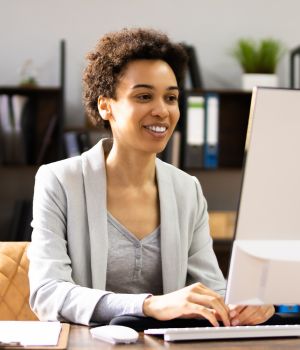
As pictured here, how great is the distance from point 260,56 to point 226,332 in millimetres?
2434

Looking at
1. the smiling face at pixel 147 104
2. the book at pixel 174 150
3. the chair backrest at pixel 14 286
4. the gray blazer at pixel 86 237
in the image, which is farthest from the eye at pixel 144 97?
the book at pixel 174 150

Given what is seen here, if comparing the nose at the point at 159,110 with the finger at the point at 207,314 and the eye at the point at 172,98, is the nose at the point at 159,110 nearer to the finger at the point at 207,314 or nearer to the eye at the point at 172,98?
the eye at the point at 172,98

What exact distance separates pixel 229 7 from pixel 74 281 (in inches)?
98.4

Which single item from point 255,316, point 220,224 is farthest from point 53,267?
point 220,224

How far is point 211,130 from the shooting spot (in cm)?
273

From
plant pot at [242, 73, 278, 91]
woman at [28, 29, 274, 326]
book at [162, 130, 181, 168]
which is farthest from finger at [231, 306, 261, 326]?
plant pot at [242, 73, 278, 91]

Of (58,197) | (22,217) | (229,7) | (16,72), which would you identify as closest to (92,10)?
(16,72)

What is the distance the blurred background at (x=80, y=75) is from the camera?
2.74 m

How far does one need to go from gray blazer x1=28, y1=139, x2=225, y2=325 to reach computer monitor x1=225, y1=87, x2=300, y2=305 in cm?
37

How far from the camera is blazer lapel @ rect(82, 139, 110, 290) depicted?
121cm

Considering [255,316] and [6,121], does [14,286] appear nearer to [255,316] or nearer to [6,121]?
[255,316]

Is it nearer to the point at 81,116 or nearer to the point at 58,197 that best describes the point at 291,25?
the point at 81,116

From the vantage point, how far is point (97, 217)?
1237mm

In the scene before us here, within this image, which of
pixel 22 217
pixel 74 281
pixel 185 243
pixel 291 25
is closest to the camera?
pixel 74 281
